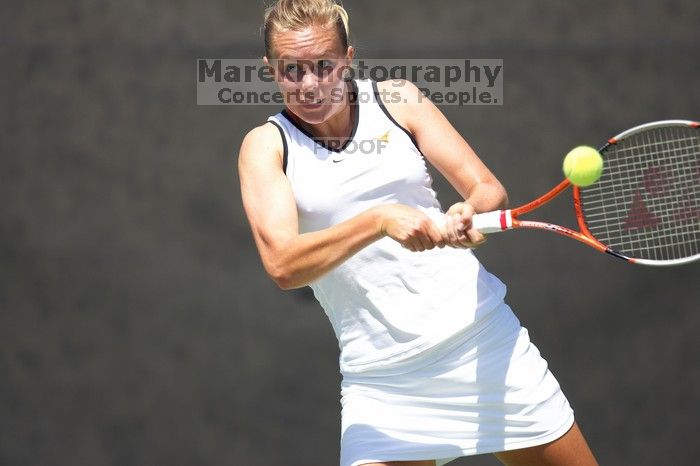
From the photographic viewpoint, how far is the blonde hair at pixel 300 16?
6.50ft

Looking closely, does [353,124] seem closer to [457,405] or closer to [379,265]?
[379,265]

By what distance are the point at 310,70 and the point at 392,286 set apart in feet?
1.30

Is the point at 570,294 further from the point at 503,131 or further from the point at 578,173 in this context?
the point at 578,173

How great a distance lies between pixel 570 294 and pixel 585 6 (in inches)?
30.7

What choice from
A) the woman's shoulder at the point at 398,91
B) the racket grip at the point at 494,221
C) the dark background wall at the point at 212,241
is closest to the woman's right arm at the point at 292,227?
the racket grip at the point at 494,221

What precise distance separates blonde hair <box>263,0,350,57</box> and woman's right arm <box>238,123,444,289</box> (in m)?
0.17

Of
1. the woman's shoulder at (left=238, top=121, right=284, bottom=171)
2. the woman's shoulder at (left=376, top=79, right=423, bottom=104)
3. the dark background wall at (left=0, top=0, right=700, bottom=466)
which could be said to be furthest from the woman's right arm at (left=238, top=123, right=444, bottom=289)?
the dark background wall at (left=0, top=0, right=700, bottom=466)

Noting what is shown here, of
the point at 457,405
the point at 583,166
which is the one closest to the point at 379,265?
the point at 457,405

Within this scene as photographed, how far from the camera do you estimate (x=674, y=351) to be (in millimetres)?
3189

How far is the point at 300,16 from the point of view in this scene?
6.50 ft

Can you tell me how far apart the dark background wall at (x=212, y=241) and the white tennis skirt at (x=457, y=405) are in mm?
1146

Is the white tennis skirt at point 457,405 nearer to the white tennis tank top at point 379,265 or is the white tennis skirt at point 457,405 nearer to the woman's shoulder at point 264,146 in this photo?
the white tennis tank top at point 379,265

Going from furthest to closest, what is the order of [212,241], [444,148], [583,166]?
[212,241], [444,148], [583,166]

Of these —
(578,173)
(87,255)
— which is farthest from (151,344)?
(578,173)
